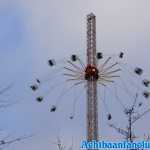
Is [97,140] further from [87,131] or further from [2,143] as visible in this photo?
[2,143]

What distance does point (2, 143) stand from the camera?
2716 cm

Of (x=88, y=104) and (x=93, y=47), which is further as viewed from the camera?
(x=93, y=47)

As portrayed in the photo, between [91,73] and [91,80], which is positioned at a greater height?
[91,73]

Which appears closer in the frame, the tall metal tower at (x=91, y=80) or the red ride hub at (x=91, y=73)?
the tall metal tower at (x=91, y=80)

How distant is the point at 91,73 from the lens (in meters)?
37.5

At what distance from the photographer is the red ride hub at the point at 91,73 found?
37406 millimetres

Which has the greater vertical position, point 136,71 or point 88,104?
point 136,71

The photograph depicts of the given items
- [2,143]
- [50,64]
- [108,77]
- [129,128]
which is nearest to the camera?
[2,143]

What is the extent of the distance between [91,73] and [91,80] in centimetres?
37

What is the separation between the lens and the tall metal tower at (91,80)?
36.2 metres

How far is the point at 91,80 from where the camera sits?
37500 millimetres

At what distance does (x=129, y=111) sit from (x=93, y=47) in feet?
16.1

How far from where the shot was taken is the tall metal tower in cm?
3619

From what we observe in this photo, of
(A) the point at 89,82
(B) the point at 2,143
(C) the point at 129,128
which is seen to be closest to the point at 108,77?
(A) the point at 89,82
